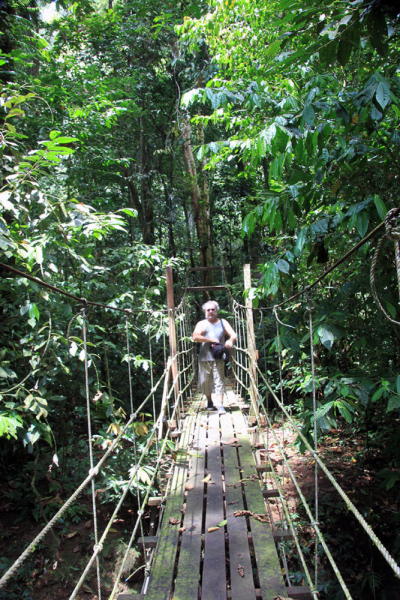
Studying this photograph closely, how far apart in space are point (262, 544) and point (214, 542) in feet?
0.63

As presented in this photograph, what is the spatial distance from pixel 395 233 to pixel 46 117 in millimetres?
2701

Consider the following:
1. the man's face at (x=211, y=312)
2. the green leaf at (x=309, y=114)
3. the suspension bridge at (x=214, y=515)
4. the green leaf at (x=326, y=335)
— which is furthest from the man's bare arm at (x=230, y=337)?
the green leaf at (x=309, y=114)

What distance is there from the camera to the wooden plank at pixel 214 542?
137 centimetres

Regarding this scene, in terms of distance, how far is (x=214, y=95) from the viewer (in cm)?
163

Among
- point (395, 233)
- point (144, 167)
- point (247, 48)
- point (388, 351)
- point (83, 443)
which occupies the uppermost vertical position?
point (144, 167)

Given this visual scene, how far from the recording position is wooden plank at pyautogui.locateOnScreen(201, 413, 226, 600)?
137 centimetres

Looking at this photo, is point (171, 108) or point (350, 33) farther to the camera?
point (171, 108)

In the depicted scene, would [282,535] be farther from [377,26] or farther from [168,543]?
[377,26]

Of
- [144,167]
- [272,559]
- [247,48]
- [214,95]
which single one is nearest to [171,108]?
[144,167]

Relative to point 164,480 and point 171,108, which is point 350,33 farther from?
point 171,108

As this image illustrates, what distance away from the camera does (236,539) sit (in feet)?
5.28

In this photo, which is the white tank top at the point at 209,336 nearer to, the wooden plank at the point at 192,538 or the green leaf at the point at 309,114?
the wooden plank at the point at 192,538

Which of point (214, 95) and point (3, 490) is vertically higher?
point (214, 95)

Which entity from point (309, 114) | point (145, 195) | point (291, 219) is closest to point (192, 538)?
point (291, 219)
